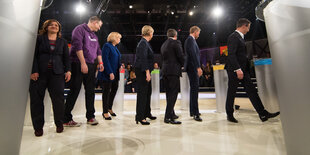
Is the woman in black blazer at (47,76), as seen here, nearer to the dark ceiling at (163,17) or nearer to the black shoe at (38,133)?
the black shoe at (38,133)

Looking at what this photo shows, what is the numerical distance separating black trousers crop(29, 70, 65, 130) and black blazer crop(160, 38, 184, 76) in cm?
132

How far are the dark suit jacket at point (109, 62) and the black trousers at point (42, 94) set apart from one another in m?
0.76

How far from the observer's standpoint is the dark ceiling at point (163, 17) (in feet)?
25.7

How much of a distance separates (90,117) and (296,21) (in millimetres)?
2240

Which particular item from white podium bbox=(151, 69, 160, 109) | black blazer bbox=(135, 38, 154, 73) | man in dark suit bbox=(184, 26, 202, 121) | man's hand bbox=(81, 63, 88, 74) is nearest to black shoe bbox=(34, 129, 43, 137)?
man's hand bbox=(81, 63, 88, 74)

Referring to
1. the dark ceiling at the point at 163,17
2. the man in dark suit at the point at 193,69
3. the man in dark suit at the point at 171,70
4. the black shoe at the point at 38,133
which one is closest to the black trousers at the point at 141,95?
the man in dark suit at the point at 171,70

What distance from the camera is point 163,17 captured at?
10.2 metres

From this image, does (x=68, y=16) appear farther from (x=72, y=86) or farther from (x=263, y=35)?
(x=263, y=35)

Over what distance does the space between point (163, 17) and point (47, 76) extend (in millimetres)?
9670

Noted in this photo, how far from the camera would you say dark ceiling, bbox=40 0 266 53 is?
25.7 feet

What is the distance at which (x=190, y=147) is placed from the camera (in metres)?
1.16

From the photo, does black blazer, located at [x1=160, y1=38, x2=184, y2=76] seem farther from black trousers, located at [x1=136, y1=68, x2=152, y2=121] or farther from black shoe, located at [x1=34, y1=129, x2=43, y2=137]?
black shoe, located at [x1=34, y1=129, x2=43, y2=137]

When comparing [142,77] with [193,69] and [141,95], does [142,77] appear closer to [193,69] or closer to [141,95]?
[141,95]

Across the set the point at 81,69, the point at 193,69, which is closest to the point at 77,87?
the point at 81,69
